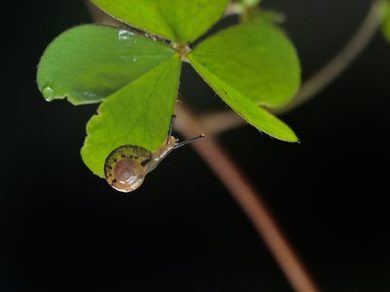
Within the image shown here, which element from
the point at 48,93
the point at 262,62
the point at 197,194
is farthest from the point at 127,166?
the point at 197,194

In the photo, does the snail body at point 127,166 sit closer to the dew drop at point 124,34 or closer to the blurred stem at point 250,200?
the dew drop at point 124,34

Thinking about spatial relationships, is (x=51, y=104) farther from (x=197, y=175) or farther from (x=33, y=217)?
(x=197, y=175)

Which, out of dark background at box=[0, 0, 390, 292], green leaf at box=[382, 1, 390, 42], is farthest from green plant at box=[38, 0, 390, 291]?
dark background at box=[0, 0, 390, 292]

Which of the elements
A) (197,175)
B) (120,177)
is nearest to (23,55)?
(197,175)

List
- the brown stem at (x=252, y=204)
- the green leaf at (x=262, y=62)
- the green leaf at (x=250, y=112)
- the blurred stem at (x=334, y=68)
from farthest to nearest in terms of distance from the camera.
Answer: the blurred stem at (x=334, y=68) → the brown stem at (x=252, y=204) → the green leaf at (x=262, y=62) → the green leaf at (x=250, y=112)

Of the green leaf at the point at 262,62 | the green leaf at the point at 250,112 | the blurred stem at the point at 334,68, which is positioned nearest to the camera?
the green leaf at the point at 250,112

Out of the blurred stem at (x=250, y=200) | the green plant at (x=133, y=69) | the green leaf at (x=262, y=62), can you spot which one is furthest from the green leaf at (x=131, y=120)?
the blurred stem at (x=250, y=200)
